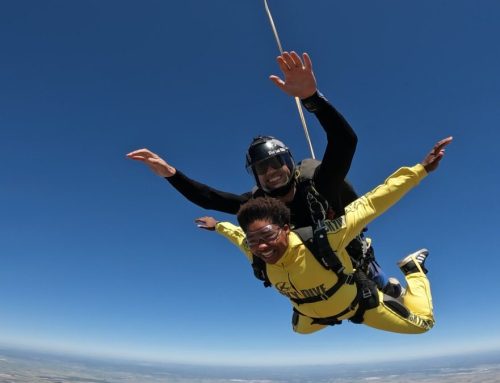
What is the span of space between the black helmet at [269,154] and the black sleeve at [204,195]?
1.39ft

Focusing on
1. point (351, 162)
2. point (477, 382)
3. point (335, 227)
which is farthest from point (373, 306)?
point (477, 382)

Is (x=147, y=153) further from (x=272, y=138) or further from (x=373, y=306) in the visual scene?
(x=373, y=306)

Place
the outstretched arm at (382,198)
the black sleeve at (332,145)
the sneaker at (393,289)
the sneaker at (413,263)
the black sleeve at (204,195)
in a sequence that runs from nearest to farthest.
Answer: the black sleeve at (332,145), the outstretched arm at (382,198), the black sleeve at (204,195), the sneaker at (413,263), the sneaker at (393,289)

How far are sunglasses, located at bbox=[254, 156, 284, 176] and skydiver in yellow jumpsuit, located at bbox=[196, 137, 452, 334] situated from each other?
0.29m

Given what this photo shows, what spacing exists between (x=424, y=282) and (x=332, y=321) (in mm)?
1037

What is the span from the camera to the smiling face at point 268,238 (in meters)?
2.25

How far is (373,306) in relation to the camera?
2.78 metres

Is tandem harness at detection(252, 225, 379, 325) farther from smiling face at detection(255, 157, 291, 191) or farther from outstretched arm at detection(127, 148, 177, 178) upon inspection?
outstretched arm at detection(127, 148, 177, 178)

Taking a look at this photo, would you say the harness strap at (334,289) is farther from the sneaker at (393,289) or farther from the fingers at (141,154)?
the fingers at (141,154)

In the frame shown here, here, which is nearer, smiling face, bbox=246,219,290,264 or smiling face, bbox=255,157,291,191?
smiling face, bbox=246,219,290,264

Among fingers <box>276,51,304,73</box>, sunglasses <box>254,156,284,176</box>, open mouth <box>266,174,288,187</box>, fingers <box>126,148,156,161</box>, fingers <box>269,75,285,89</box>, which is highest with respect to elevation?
fingers <box>276,51,304,73</box>

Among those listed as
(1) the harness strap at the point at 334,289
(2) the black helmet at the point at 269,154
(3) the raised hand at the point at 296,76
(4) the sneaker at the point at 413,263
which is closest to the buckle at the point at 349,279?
(1) the harness strap at the point at 334,289

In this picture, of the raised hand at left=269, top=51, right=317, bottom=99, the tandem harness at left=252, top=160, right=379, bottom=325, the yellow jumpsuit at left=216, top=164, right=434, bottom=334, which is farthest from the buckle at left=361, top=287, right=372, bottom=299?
the raised hand at left=269, top=51, right=317, bottom=99

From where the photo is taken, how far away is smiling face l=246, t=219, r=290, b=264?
7.39ft
